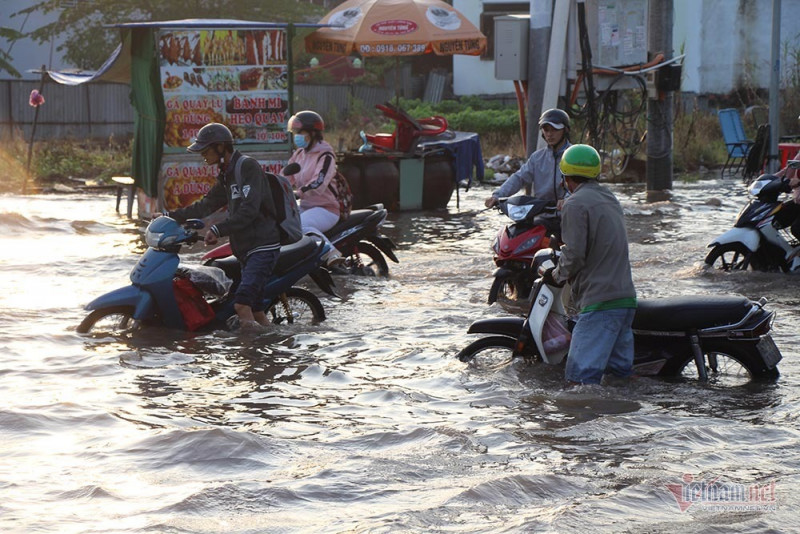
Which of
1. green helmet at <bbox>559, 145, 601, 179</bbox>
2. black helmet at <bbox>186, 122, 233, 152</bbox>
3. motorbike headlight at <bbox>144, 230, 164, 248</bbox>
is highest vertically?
black helmet at <bbox>186, 122, 233, 152</bbox>

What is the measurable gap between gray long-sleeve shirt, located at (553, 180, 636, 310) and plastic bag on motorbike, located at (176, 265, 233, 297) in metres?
3.07

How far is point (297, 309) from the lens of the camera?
9.84 metres

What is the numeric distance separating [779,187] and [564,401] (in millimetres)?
5670

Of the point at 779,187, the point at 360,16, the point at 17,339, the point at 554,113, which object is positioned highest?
the point at 360,16

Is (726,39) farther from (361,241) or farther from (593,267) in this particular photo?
(593,267)

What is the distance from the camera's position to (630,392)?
7242mm

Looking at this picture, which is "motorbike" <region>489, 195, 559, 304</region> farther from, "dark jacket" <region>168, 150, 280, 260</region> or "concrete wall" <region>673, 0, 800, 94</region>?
"concrete wall" <region>673, 0, 800, 94</region>

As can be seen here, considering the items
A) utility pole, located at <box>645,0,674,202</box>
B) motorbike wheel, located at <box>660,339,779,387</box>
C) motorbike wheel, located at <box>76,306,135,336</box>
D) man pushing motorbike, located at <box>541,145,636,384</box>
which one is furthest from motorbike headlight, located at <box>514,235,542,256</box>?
utility pole, located at <box>645,0,674,202</box>

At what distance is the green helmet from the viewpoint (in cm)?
702

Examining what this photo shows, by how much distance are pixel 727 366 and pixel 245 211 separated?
366 centimetres

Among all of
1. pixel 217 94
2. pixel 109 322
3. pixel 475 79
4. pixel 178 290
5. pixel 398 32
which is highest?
pixel 398 32

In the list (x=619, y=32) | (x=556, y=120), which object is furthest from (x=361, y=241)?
(x=619, y=32)

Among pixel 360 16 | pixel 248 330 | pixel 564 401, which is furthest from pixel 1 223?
pixel 564 401

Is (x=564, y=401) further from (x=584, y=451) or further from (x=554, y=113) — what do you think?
(x=554, y=113)
